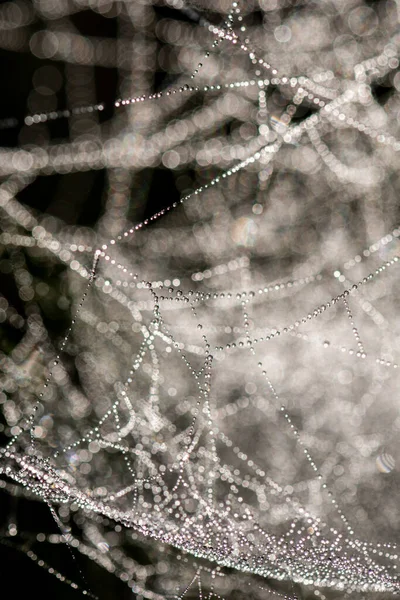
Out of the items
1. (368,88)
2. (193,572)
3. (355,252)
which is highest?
(368,88)

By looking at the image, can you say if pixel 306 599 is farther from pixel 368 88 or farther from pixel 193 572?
pixel 368 88

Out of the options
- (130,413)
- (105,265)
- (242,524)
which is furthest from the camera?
(105,265)

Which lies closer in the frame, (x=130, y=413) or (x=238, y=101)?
(x=130, y=413)

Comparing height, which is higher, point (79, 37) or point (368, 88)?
point (368, 88)

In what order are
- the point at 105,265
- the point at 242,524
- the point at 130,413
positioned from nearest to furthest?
Answer: 1. the point at 242,524
2. the point at 130,413
3. the point at 105,265

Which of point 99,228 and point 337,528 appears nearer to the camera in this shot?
point 337,528

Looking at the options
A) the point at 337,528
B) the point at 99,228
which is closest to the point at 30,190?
the point at 99,228

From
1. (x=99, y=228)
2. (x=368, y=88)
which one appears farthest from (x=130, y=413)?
(x=368, y=88)

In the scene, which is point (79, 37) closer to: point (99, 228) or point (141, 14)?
point (141, 14)

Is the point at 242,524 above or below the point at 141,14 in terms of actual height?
below
